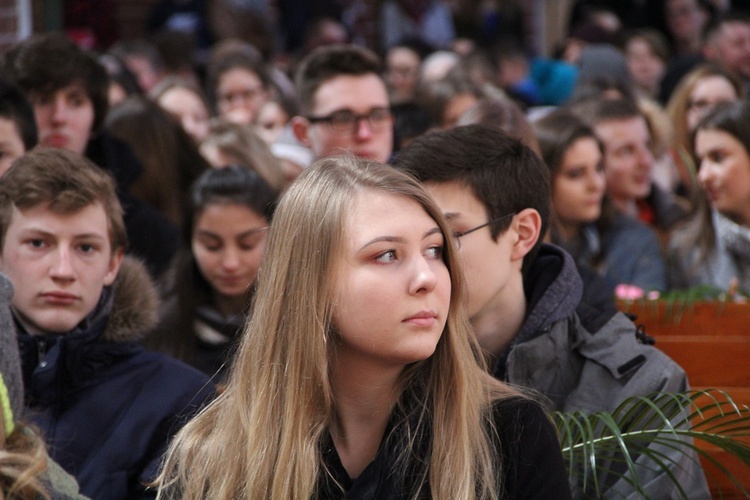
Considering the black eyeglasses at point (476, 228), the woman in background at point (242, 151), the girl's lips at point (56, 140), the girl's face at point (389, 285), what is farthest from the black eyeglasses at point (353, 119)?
the girl's face at point (389, 285)

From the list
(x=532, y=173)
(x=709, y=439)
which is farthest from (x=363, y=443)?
(x=532, y=173)

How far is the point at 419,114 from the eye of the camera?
6.53 meters

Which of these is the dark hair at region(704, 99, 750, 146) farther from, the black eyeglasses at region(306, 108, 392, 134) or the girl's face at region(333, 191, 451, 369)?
the girl's face at region(333, 191, 451, 369)

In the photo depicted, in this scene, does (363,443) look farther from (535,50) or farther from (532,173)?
(535,50)

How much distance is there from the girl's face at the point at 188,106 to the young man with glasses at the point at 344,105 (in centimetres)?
185

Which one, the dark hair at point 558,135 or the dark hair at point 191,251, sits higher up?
the dark hair at point 558,135

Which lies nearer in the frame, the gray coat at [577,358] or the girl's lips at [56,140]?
the gray coat at [577,358]

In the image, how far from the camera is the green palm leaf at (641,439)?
2.66 metres

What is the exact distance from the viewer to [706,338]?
3818mm

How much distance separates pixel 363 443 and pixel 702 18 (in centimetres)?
994

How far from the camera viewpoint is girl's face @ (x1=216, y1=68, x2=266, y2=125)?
7914mm

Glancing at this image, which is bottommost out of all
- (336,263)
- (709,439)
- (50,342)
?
(709,439)

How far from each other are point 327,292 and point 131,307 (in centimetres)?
115

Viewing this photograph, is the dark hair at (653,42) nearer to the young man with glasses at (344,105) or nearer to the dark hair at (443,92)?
the dark hair at (443,92)
